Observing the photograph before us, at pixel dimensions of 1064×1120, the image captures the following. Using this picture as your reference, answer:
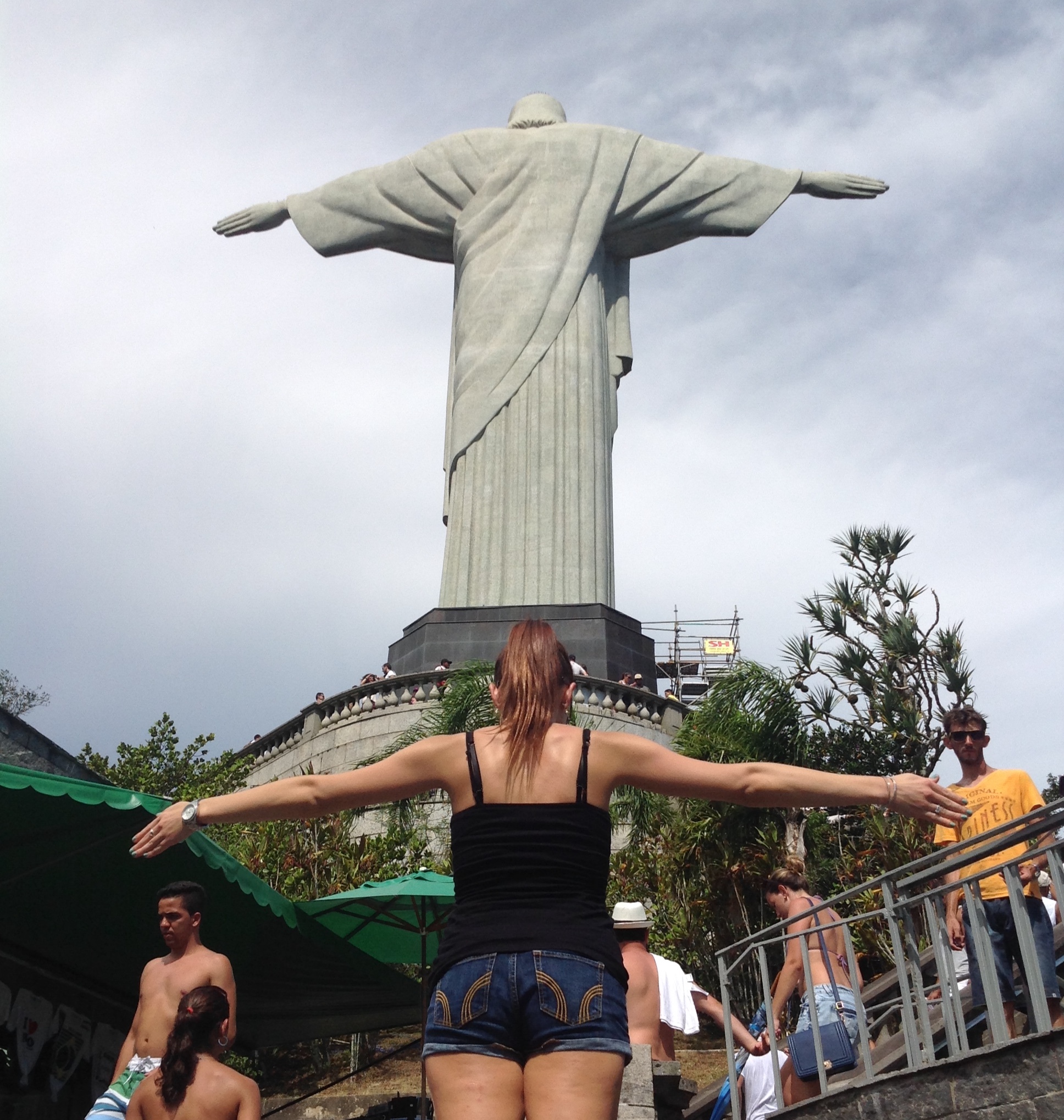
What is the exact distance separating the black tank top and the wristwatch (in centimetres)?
64

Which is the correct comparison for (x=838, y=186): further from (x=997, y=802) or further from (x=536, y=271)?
(x=997, y=802)

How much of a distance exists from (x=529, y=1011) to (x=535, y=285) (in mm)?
19160

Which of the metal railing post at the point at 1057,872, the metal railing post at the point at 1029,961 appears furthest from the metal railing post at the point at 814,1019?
the metal railing post at the point at 1057,872

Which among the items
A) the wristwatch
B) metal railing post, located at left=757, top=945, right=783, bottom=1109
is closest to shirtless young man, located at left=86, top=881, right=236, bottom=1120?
the wristwatch

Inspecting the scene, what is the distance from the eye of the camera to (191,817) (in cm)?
292

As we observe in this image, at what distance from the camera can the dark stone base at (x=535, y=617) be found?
18.4 metres

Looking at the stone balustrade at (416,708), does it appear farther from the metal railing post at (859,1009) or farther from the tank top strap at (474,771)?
the tank top strap at (474,771)

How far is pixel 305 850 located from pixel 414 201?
1252 cm

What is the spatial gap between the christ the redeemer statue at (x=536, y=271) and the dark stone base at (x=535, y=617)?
56 centimetres

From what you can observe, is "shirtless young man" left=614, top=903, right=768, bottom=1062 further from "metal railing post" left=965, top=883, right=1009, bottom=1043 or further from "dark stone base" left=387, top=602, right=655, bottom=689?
"dark stone base" left=387, top=602, right=655, bottom=689

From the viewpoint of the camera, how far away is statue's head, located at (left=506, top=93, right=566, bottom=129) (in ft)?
74.0

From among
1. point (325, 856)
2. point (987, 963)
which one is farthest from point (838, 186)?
point (987, 963)

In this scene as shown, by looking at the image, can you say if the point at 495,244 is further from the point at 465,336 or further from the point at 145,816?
the point at 145,816

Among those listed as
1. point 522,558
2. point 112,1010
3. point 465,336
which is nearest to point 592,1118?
point 112,1010
